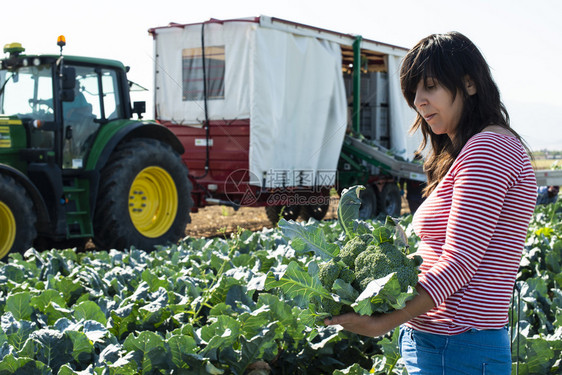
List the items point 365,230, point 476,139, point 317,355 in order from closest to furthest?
point 476,139 < point 365,230 < point 317,355

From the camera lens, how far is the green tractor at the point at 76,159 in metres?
6.51

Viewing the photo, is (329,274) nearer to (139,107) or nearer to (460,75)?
(460,75)

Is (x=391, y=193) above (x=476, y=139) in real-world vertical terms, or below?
below

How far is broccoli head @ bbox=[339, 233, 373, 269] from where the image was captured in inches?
73.3

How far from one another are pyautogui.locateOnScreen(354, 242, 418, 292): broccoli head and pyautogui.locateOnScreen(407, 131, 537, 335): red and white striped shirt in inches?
1.9

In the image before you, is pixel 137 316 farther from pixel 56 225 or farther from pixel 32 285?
pixel 56 225

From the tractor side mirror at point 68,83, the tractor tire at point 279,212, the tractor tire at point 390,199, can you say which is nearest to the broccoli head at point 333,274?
the tractor side mirror at point 68,83

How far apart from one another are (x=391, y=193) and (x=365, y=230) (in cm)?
1067

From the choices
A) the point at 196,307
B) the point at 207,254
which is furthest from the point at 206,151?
the point at 196,307

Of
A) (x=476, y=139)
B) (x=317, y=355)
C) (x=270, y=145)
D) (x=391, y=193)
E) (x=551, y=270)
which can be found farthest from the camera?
(x=391, y=193)

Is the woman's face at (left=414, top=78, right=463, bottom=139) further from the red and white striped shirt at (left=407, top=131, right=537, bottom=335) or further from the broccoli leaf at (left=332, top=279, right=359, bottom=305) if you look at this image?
the broccoli leaf at (left=332, top=279, right=359, bottom=305)

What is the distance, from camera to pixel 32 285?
12.7ft

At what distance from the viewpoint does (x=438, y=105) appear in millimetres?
1832

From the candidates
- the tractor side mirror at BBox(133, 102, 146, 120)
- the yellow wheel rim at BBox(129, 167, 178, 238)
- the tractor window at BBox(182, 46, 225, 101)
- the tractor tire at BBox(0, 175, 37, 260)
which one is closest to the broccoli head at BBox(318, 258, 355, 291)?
the tractor tire at BBox(0, 175, 37, 260)
